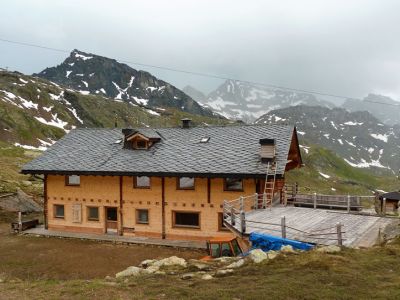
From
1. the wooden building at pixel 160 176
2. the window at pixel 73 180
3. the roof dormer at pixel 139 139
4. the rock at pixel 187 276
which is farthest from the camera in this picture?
the window at pixel 73 180

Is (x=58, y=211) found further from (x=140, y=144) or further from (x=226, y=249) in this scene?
(x=226, y=249)

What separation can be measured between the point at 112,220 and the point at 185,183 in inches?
260

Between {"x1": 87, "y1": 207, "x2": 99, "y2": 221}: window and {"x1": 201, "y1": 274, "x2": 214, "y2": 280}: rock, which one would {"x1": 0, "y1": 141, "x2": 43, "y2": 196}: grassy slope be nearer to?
{"x1": 87, "y1": 207, "x2": 99, "y2": 221}: window

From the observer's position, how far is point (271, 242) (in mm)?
17969

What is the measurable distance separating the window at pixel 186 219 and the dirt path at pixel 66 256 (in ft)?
8.31

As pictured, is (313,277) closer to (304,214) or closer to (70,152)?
(304,214)

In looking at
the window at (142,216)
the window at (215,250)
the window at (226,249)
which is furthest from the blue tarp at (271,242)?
the window at (142,216)

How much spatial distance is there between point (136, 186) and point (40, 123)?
3195 inches

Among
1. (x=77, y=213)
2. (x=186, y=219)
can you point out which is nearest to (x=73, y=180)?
(x=77, y=213)

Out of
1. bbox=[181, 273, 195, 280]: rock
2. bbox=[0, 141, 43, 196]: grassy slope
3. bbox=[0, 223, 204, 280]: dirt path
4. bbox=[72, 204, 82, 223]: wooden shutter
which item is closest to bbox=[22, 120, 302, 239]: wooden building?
bbox=[72, 204, 82, 223]: wooden shutter

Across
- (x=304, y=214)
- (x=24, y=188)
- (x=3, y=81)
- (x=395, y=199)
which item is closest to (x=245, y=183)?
(x=304, y=214)

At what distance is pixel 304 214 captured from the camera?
2503 cm

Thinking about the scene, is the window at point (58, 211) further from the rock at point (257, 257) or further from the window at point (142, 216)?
the rock at point (257, 257)

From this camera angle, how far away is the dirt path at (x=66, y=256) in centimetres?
2272
